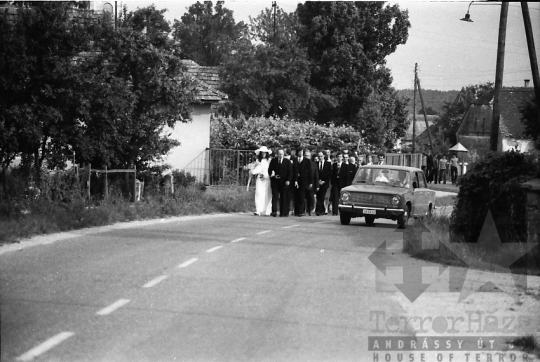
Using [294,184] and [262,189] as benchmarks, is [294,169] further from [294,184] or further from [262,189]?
[262,189]

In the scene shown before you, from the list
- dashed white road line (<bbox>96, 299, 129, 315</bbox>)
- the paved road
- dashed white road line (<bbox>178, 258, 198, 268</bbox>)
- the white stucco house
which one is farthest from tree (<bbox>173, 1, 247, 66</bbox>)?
dashed white road line (<bbox>96, 299, 129, 315</bbox>)

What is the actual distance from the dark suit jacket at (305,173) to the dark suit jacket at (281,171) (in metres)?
0.44

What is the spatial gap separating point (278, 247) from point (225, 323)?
305 inches

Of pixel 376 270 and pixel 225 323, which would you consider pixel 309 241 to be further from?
pixel 225 323

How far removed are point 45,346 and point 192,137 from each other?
1227 inches

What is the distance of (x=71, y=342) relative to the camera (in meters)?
7.81

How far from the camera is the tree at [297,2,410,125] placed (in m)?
53.8

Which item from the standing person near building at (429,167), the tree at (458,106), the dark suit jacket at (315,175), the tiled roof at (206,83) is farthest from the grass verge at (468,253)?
the tree at (458,106)

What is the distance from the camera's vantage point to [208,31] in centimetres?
9838

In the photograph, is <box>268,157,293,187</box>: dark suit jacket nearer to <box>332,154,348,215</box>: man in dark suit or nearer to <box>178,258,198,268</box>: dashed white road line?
<box>332,154,348,215</box>: man in dark suit

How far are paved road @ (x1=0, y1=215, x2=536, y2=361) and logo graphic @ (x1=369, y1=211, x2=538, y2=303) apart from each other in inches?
18.2

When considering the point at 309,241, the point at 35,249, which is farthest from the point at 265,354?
the point at 309,241

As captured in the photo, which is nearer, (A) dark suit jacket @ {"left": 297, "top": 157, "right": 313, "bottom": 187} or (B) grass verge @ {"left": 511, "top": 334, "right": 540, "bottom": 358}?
(B) grass verge @ {"left": 511, "top": 334, "right": 540, "bottom": 358}

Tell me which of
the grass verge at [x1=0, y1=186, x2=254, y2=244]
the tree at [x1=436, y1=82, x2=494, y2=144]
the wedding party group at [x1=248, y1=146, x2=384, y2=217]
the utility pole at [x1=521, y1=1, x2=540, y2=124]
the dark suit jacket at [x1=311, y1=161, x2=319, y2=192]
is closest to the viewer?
the grass verge at [x1=0, y1=186, x2=254, y2=244]
